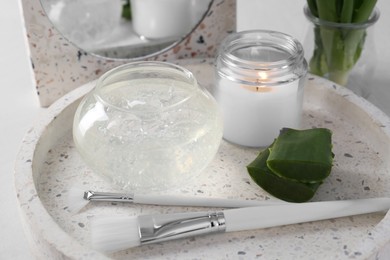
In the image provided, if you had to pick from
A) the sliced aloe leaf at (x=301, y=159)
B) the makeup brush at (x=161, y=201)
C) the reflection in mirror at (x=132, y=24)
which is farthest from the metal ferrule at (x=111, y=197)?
the reflection in mirror at (x=132, y=24)

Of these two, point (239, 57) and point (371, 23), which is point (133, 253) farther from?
point (371, 23)

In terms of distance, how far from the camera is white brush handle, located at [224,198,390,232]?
50 cm

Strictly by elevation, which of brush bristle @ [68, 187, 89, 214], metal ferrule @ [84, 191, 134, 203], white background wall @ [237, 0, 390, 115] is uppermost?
metal ferrule @ [84, 191, 134, 203]

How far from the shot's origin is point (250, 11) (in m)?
0.86

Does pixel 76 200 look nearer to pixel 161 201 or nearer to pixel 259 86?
pixel 161 201

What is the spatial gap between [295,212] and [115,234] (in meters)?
0.13

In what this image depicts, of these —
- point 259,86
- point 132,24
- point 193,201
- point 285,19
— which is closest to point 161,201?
point 193,201

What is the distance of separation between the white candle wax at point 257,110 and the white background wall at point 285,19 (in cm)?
23

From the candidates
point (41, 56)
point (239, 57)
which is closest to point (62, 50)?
point (41, 56)

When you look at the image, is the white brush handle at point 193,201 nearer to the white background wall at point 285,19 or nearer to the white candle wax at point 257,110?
the white candle wax at point 257,110

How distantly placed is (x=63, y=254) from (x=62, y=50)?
0.27 meters

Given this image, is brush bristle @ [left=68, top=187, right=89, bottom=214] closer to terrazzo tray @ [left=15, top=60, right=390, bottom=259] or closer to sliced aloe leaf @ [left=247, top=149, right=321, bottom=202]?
terrazzo tray @ [left=15, top=60, right=390, bottom=259]

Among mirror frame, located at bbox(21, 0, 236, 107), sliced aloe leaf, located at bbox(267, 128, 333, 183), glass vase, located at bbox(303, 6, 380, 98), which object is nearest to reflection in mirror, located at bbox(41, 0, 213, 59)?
mirror frame, located at bbox(21, 0, 236, 107)

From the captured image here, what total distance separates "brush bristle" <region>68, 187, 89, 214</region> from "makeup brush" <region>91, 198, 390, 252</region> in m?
0.02
